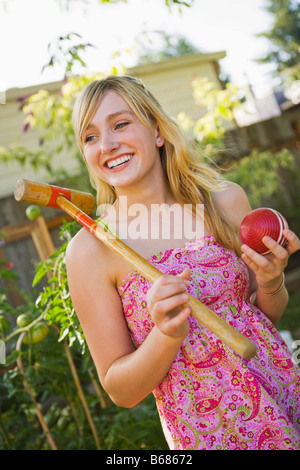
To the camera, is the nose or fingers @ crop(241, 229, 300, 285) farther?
the nose

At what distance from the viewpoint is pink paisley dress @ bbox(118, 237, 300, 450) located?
58.3 inches

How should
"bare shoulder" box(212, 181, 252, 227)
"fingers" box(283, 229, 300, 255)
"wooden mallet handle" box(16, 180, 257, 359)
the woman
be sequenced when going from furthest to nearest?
1. "bare shoulder" box(212, 181, 252, 227)
2. "fingers" box(283, 229, 300, 255)
3. the woman
4. "wooden mallet handle" box(16, 180, 257, 359)

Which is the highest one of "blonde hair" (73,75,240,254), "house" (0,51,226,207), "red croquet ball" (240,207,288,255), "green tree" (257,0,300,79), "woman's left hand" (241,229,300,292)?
"green tree" (257,0,300,79)

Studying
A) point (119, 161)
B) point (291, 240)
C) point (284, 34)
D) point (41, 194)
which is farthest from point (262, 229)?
→ point (284, 34)

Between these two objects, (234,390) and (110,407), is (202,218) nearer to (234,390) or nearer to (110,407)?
(234,390)

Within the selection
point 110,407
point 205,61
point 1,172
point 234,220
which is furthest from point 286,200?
point 234,220

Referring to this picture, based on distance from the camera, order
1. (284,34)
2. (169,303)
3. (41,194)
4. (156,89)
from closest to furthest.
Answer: (169,303), (41,194), (156,89), (284,34)

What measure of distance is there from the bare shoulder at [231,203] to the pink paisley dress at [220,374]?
20cm

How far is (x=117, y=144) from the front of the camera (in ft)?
5.66

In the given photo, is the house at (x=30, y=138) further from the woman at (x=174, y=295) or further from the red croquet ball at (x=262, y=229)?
the red croquet ball at (x=262, y=229)

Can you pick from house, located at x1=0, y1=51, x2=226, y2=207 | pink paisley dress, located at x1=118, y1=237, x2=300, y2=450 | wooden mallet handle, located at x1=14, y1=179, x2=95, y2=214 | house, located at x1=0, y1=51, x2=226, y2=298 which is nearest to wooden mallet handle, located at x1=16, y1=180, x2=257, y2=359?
wooden mallet handle, located at x1=14, y1=179, x2=95, y2=214

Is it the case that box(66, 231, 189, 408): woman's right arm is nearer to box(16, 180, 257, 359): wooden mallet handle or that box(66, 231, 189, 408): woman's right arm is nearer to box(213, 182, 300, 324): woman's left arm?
box(16, 180, 257, 359): wooden mallet handle

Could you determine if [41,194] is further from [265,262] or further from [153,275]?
[265,262]

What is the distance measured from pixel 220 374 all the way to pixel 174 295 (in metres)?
0.41
